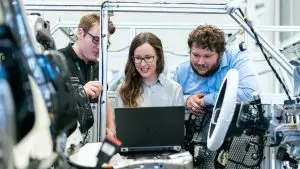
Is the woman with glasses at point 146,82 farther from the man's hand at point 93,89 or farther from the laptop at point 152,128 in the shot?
the laptop at point 152,128

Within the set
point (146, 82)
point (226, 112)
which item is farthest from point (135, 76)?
point (226, 112)

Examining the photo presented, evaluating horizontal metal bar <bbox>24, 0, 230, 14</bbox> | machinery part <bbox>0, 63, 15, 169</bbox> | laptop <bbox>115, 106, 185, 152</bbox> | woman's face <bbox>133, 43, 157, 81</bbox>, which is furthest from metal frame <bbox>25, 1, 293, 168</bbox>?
machinery part <bbox>0, 63, 15, 169</bbox>

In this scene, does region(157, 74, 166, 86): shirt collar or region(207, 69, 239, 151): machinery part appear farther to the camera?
region(157, 74, 166, 86): shirt collar

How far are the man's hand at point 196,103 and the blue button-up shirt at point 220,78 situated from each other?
3 centimetres

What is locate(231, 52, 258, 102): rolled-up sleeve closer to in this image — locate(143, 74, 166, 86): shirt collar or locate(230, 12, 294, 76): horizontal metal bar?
locate(230, 12, 294, 76): horizontal metal bar

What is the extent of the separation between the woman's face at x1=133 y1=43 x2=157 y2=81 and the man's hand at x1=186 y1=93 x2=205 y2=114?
289mm

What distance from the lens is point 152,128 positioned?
7.00 ft

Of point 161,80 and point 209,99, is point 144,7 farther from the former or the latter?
point 209,99

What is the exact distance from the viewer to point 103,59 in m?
2.43

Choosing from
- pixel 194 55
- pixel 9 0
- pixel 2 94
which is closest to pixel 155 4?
pixel 194 55

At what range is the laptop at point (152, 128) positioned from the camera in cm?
211

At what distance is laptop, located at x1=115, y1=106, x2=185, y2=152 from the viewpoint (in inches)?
83.0

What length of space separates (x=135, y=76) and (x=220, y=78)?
1.64 feet

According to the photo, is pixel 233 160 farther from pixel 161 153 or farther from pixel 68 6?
pixel 68 6
